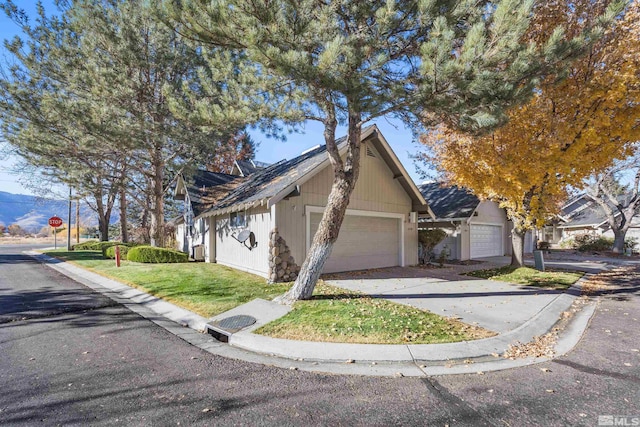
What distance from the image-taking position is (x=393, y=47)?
6.42m

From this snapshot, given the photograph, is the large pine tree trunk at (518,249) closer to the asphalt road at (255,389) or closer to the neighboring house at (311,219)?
the neighboring house at (311,219)

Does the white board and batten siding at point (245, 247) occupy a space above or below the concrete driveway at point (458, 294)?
above

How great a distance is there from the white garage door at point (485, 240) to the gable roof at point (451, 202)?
1.35 m

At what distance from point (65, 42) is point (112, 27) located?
2.32 m

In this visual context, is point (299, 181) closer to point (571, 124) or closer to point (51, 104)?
→ point (571, 124)

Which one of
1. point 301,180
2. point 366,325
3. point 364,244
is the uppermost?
point 301,180

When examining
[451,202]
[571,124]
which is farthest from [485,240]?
[571,124]

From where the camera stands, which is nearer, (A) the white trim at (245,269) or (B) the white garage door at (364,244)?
(A) the white trim at (245,269)

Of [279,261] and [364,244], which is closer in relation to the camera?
[279,261]

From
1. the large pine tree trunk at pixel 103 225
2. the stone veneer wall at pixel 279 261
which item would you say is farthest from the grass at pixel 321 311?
the large pine tree trunk at pixel 103 225

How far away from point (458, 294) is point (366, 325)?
402 cm

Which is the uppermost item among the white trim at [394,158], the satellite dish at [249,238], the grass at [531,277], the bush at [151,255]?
the white trim at [394,158]

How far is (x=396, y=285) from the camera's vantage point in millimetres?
9195

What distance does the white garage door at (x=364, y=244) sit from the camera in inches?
441
